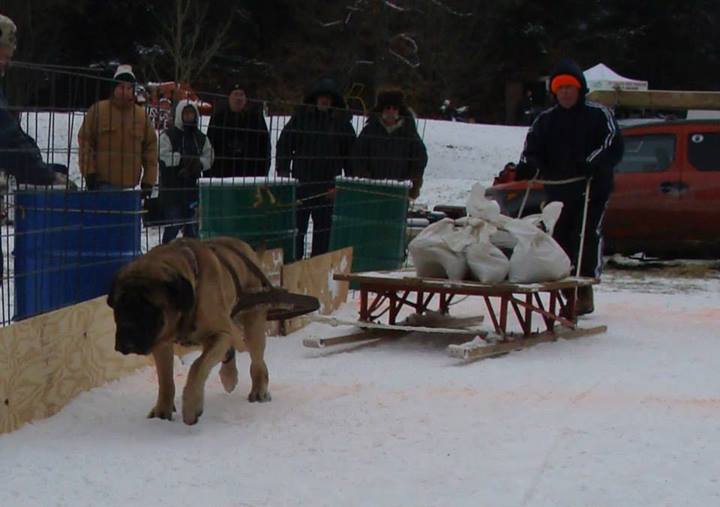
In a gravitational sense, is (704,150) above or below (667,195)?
above

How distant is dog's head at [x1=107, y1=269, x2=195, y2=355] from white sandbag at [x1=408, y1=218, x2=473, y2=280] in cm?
305

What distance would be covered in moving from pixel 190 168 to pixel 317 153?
54.6 inches

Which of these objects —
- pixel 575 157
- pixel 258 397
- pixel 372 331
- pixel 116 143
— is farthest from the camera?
pixel 575 157

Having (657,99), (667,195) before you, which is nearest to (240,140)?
(667,195)

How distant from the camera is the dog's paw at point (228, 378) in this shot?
5.93 m

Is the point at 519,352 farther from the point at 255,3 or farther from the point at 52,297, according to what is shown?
the point at 255,3

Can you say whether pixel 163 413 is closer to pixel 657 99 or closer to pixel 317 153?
pixel 317 153

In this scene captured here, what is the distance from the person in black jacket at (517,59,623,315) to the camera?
29.8 feet

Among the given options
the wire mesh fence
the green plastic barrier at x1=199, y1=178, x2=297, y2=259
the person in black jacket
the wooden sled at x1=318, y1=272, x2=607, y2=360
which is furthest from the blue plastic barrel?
the person in black jacket

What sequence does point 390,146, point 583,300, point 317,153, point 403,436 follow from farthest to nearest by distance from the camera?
point 390,146, point 317,153, point 583,300, point 403,436

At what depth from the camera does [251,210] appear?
8109 mm

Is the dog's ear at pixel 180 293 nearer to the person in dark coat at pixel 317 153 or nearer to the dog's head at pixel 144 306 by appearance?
the dog's head at pixel 144 306

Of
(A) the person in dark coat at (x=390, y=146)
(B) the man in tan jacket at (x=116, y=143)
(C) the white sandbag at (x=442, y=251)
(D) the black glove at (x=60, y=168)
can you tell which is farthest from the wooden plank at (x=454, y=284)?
(A) the person in dark coat at (x=390, y=146)

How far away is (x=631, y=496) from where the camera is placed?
4.39 metres
